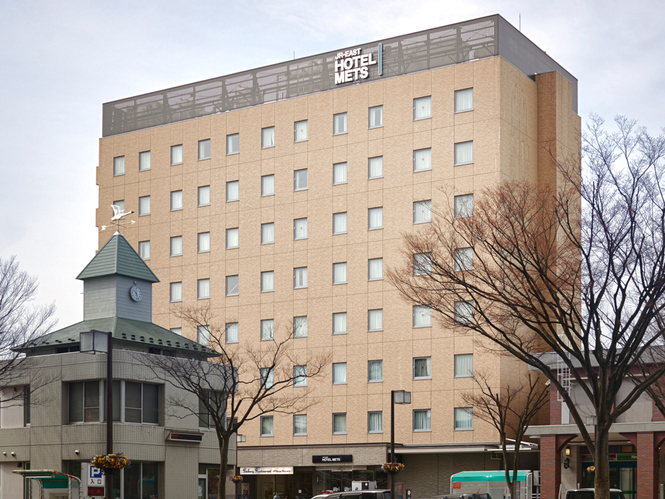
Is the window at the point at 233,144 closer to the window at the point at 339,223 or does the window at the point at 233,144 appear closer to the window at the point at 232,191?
the window at the point at 232,191

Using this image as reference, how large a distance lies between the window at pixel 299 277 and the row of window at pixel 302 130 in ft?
31.9

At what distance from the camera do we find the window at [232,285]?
233ft

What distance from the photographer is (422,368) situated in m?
62.1

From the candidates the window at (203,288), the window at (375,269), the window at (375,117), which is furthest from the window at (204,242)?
the window at (375,117)

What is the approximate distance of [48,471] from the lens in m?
36.8

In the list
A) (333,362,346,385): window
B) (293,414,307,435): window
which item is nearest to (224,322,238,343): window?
(293,414,307,435): window

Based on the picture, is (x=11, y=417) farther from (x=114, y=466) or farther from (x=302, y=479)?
(x=302, y=479)

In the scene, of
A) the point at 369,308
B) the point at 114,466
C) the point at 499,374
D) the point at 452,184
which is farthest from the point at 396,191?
the point at 114,466

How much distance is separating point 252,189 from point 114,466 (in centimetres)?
4502

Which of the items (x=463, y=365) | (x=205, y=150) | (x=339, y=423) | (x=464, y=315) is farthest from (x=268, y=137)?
(x=464, y=315)

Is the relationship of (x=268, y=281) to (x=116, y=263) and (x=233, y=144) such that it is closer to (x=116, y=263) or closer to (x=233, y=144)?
(x=233, y=144)

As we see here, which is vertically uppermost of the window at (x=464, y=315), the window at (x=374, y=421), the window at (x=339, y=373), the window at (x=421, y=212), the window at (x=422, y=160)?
the window at (x=422, y=160)

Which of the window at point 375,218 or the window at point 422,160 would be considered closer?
the window at point 422,160

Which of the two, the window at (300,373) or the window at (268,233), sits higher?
the window at (268,233)
